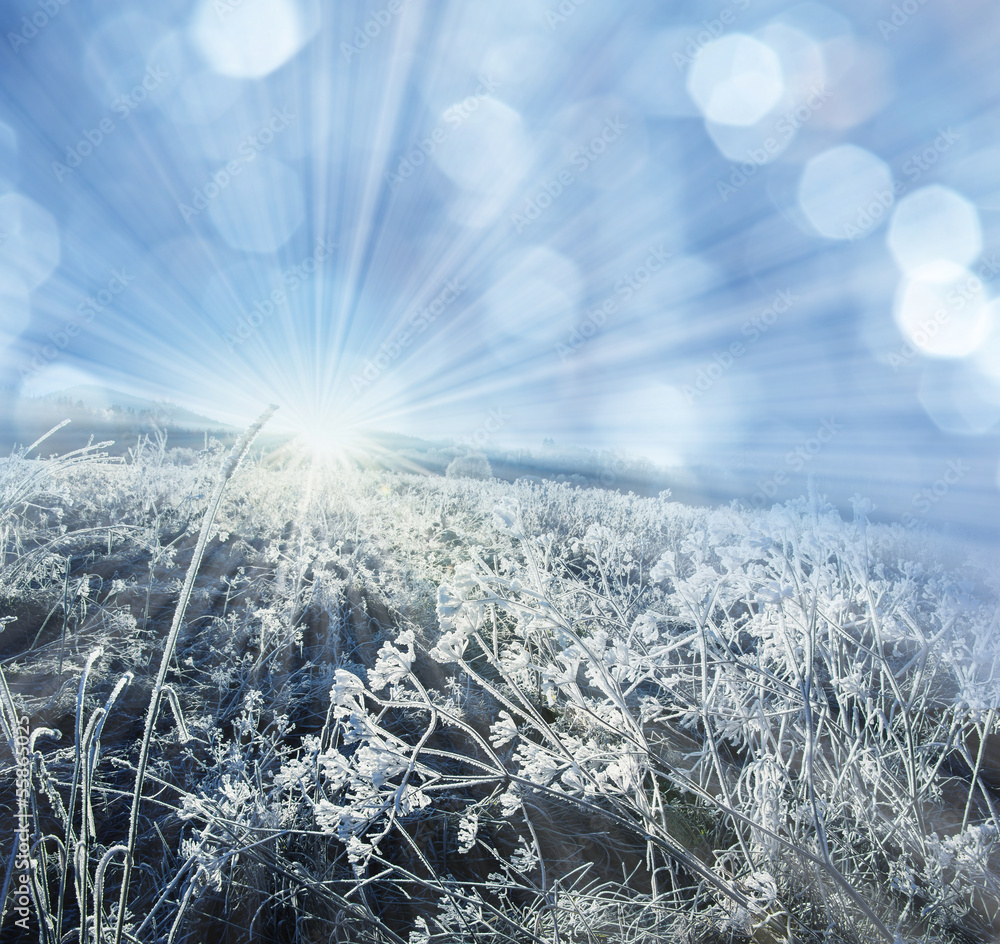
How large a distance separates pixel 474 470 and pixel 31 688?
49.8 ft

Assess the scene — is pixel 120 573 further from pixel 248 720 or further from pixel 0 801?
pixel 248 720

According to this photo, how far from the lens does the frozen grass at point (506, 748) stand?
1273mm

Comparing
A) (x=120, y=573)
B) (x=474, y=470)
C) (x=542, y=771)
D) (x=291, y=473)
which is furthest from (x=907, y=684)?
(x=474, y=470)

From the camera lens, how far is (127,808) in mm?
2219

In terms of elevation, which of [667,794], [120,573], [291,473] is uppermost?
[291,473]

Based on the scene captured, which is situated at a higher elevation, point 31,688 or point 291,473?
point 291,473

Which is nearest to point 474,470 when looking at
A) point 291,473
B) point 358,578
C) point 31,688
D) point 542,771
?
point 291,473

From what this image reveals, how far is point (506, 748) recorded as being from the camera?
2900 millimetres

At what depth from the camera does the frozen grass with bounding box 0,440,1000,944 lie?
1.27m

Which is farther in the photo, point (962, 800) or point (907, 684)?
point (907, 684)

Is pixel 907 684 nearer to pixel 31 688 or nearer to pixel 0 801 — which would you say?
pixel 0 801

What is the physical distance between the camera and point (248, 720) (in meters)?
2.20

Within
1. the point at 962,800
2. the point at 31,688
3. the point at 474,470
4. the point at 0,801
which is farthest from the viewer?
the point at 474,470

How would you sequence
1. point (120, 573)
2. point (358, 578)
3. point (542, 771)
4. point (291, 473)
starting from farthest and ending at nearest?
point (291, 473) < point (358, 578) < point (120, 573) < point (542, 771)
